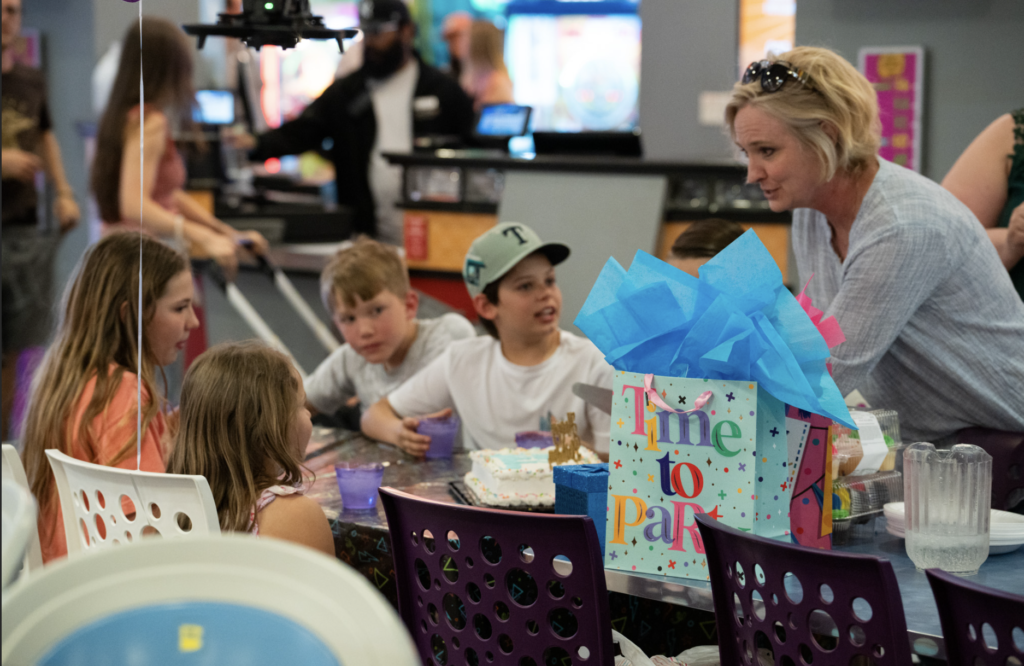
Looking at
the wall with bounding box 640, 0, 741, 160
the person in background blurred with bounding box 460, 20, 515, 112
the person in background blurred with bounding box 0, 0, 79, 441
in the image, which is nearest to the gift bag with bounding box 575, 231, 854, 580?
the person in background blurred with bounding box 0, 0, 79, 441

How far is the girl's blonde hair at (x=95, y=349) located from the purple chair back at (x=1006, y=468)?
1.73m

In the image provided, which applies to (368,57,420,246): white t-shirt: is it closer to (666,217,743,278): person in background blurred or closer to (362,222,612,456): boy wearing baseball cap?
(362,222,612,456): boy wearing baseball cap

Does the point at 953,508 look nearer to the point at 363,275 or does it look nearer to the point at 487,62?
the point at 363,275

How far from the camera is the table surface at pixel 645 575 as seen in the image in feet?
4.59

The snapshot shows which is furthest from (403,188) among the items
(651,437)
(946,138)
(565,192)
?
(651,437)

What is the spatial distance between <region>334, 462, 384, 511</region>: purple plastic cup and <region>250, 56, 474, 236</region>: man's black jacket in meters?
4.50

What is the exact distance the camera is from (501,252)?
274 centimetres

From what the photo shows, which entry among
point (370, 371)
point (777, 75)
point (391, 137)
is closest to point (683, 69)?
point (391, 137)

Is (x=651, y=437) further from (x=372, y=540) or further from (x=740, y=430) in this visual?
(x=372, y=540)

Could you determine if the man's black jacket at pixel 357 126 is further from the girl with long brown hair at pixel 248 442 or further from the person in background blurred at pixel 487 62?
the girl with long brown hair at pixel 248 442

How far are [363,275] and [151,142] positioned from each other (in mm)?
1792

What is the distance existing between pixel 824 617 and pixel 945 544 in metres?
0.32

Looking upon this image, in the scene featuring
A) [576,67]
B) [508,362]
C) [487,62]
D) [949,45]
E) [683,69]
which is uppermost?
[576,67]

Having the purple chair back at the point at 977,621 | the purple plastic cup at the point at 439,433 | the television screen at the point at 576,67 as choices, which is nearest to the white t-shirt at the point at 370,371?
the purple plastic cup at the point at 439,433
